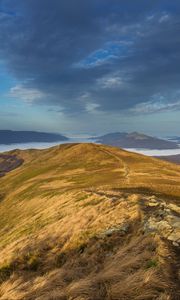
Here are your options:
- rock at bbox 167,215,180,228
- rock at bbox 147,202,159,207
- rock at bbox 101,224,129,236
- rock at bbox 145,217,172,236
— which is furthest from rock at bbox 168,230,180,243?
rock at bbox 147,202,159,207

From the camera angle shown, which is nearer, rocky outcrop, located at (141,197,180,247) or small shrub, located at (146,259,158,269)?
small shrub, located at (146,259,158,269)

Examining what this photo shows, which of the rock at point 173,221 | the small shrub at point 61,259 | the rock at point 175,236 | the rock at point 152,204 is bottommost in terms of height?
the small shrub at point 61,259

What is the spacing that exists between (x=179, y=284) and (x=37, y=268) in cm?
1363

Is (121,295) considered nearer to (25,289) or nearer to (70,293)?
(70,293)

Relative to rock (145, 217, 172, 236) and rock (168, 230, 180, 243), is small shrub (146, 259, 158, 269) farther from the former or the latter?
rock (145, 217, 172, 236)

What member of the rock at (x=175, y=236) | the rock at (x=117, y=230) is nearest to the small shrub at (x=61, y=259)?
Result: the rock at (x=117, y=230)

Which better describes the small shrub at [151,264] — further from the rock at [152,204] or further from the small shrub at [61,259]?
the rock at [152,204]

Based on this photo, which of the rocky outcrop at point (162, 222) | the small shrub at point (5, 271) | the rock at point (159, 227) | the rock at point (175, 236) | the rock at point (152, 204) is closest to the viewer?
the rock at point (175, 236)

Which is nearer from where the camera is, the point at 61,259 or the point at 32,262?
the point at 61,259

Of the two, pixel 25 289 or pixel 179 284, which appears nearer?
pixel 179 284

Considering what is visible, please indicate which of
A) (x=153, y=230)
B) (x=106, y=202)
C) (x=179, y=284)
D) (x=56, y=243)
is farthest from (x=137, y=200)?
(x=179, y=284)

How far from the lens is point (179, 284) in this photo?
13758 millimetres

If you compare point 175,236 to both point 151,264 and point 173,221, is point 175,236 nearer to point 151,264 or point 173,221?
point 173,221

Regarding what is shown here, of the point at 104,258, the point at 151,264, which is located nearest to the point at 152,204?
the point at 104,258
